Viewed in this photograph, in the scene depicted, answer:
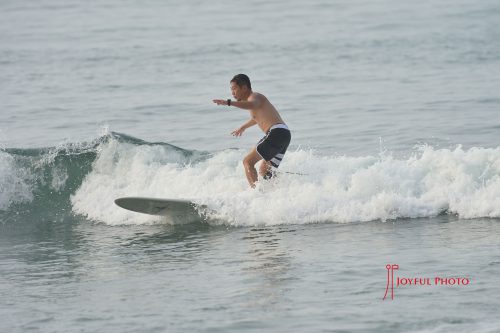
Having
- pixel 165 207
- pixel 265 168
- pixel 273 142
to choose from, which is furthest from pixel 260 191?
pixel 165 207

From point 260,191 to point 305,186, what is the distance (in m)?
0.72

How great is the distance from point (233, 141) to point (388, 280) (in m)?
8.94

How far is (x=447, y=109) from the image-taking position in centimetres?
1900

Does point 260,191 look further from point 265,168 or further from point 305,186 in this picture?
point 305,186

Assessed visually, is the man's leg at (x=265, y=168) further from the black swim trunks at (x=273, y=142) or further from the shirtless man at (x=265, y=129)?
the black swim trunks at (x=273, y=142)

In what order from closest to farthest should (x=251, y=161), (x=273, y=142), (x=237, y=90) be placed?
(x=237, y=90) → (x=273, y=142) → (x=251, y=161)

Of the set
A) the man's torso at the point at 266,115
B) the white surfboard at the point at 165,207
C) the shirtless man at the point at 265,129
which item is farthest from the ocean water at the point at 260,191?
the man's torso at the point at 266,115

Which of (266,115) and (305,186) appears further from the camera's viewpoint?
(305,186)

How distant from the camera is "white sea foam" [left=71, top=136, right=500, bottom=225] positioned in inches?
457

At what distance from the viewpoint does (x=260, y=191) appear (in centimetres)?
1191

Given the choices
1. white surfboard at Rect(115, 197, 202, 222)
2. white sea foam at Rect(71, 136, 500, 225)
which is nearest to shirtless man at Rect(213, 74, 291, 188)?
white sea foam at Rect(71, 136, 500, 225)

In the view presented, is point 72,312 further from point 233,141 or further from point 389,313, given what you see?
point 233,141

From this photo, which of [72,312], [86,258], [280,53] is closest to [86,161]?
[86,258]

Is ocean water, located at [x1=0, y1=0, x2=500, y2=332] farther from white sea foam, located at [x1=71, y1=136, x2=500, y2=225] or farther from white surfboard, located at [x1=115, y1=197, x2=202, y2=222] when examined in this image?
white surfboard, located at [x1=115, y1=197, x2=202, y2=222]
